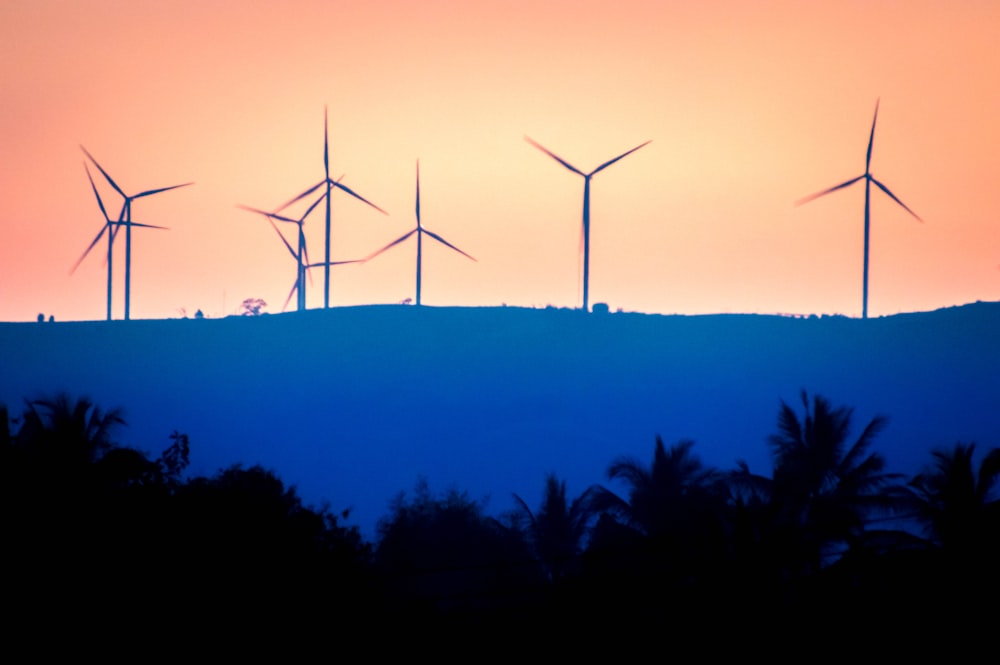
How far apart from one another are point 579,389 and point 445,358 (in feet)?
40.3

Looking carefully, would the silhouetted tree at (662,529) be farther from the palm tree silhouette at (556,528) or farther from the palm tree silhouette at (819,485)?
the palm tree silhouette at (556,528)

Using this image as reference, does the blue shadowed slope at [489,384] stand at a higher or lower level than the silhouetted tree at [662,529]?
higher

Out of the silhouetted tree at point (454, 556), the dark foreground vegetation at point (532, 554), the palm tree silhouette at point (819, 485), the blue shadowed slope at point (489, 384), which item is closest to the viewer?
the dark foreground vegetation at point (532, 554)

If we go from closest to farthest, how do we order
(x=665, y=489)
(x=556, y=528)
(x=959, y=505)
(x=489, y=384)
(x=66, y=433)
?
(x=959, y=505) → (x=66, y=433) → (x=665, y=489) → (x=556, y=528) → (x=489, y=384)

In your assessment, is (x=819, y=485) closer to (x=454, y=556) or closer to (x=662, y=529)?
(x=662, y=529)

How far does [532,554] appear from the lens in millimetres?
44812

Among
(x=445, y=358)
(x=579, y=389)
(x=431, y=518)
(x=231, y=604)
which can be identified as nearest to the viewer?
(x=231, y=604)

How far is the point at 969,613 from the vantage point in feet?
94.3

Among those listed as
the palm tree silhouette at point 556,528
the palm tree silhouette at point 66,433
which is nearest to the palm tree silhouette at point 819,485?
the palm tree silhouette at point 556,528

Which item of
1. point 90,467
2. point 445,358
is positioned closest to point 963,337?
point 445,358

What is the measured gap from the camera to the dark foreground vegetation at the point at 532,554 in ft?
74.1

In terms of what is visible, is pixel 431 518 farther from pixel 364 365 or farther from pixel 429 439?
pixel 364 365

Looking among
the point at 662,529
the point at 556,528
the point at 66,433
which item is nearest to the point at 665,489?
the point at 662,529

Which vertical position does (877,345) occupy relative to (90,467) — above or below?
above
